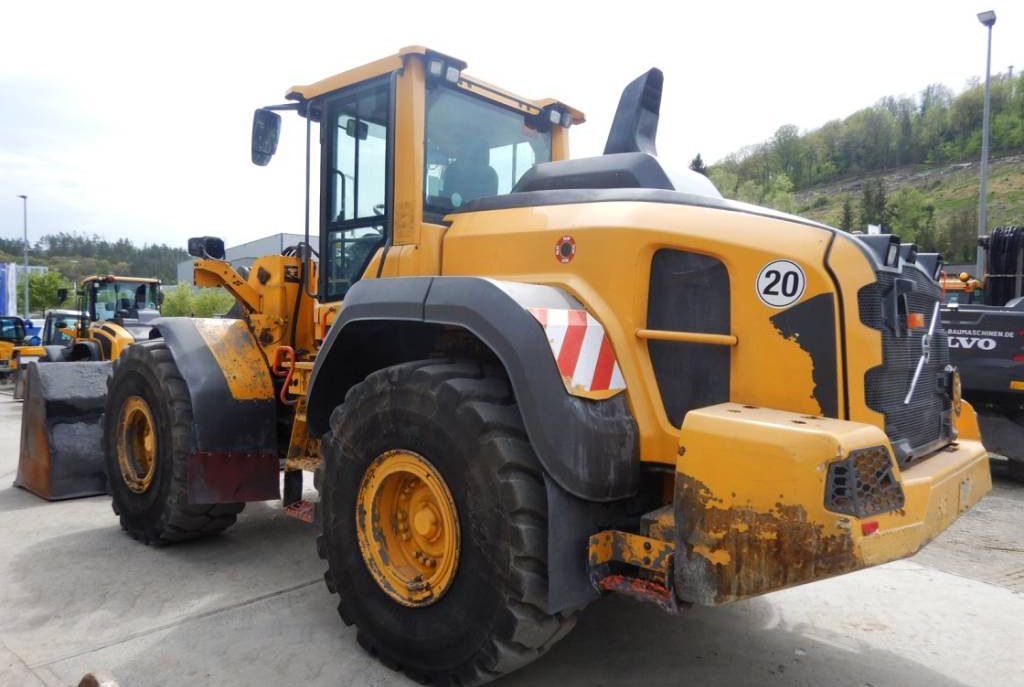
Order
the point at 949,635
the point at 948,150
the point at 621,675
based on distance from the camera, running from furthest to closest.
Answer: the point at 948,150 < the point at 949,635 < the point at 621,675

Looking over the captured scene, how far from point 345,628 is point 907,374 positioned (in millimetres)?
2780

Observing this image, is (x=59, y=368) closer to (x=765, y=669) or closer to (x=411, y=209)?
(x=411, y=209)

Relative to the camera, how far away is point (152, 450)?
4.95m

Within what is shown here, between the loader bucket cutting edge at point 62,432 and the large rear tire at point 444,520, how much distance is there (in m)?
3.76

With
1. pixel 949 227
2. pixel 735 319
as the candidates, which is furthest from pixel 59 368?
pixel 949 227

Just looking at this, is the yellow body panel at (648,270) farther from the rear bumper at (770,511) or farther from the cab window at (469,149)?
the cab window at (469,149)

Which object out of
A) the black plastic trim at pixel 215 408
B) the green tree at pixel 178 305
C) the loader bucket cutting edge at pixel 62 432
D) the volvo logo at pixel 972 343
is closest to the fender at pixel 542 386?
the black plastic trim at pixel 215 408

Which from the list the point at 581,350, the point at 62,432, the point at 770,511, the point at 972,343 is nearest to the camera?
the point at 770,511

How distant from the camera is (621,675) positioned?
318 cm

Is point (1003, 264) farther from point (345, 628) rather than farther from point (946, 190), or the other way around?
point (946, 190)

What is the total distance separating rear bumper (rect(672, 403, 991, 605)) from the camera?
2248 millimetres

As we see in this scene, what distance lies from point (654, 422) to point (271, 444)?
9.03 feet

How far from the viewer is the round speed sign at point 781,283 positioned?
264 centimetres

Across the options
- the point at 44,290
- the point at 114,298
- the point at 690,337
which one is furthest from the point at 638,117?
the point at 44,290
